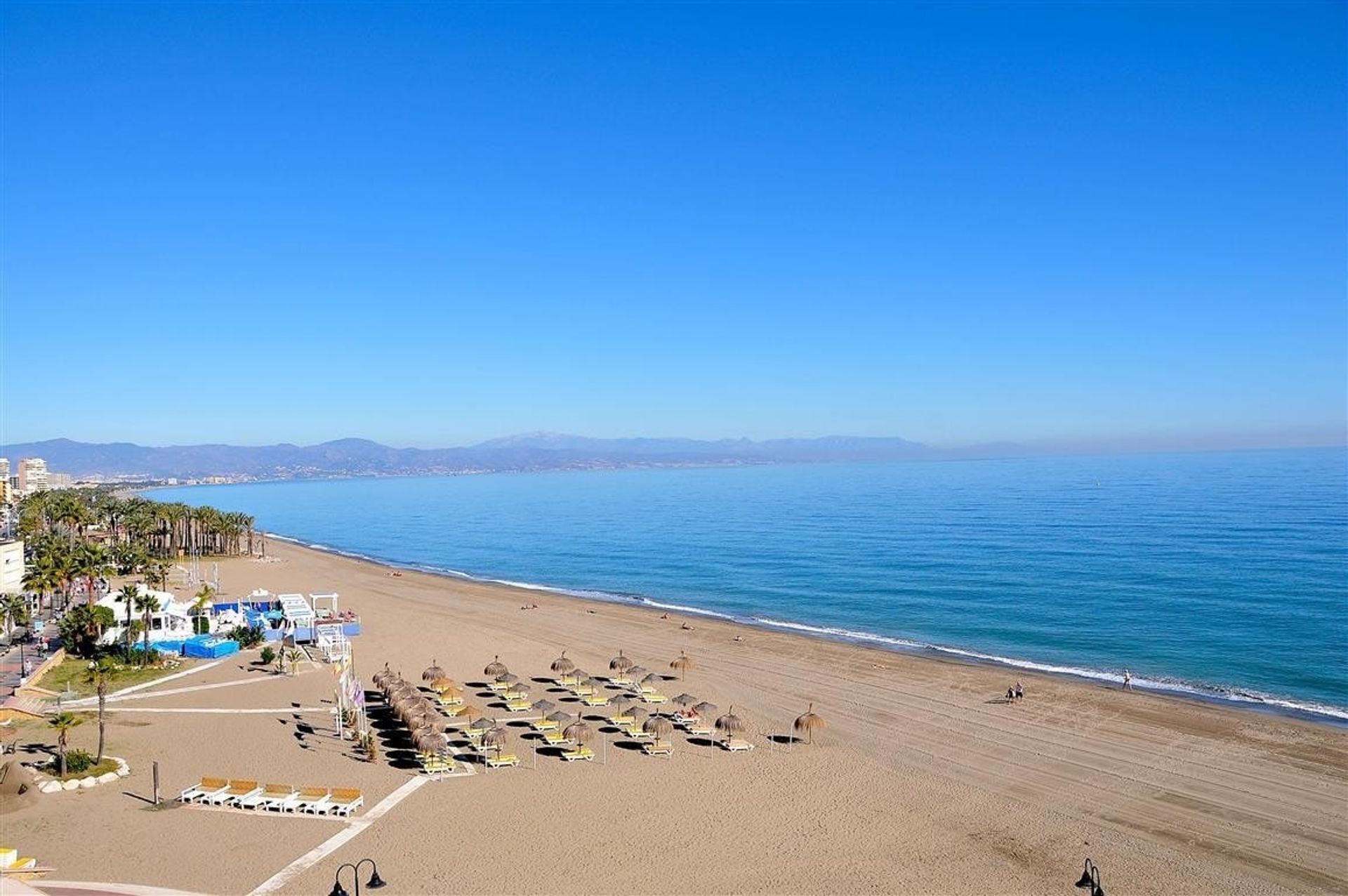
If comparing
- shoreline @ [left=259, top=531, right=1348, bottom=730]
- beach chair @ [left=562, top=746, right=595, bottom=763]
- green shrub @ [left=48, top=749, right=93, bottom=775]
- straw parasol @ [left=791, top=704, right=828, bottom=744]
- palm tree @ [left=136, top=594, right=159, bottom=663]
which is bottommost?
shoreline @ [left=259, top=531, right=1348, bottom=730]

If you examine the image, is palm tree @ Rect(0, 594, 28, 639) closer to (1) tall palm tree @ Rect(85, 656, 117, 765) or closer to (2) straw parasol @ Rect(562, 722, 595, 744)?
(1) tall palm tree @ Rect(85, 656, 117, 765)

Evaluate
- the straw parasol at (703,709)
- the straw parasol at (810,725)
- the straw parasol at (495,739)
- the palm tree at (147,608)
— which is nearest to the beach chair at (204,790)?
the straw parasol at (495,739)

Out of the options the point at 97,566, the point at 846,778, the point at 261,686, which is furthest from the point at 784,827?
the point at 97,566

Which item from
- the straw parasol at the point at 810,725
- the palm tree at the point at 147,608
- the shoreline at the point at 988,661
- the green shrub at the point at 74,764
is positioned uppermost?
the palm tree at the point at 147,608

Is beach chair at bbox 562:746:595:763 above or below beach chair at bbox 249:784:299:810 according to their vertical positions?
below

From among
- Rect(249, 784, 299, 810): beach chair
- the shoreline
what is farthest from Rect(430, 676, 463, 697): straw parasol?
the shoreline

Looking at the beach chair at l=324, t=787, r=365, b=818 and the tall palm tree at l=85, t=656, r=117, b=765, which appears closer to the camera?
the beach chair at l=324, t=787, r=365, b=818

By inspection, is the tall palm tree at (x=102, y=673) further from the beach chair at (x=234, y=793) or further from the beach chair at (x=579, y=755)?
the beach chair at (x=579, y=755)
